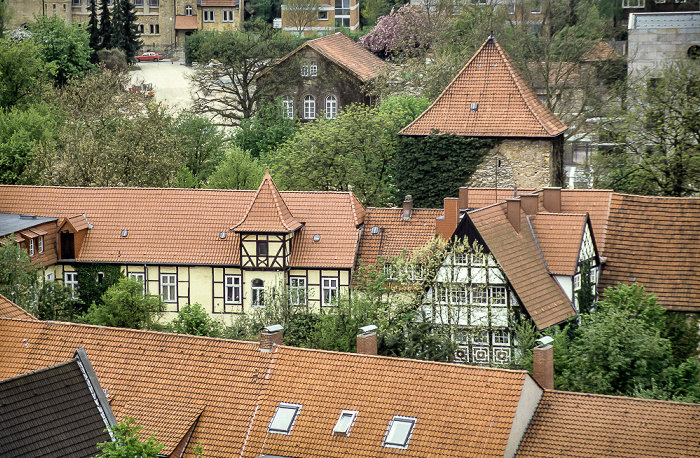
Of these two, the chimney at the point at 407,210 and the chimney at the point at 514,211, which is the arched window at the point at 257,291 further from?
the chimney at the point at 514,211

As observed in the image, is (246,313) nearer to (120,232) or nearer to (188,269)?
(188,269)

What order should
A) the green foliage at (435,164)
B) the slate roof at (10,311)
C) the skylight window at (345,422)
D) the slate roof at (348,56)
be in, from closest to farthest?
the skylight window at (345,422), the slate roof at (10,311), the green foliage at (435,164), the slate roof at (348,56)

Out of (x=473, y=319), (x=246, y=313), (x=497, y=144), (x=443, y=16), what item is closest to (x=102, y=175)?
(x=246, y=313)

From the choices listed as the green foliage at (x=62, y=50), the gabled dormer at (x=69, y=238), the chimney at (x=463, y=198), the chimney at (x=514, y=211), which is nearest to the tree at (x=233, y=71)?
the green foliage at (x=62, y=50)

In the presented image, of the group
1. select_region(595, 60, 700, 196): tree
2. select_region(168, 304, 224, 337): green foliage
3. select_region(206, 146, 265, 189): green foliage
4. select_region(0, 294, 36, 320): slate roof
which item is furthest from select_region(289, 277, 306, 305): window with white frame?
select_region(595, 60, 700, 196): tree

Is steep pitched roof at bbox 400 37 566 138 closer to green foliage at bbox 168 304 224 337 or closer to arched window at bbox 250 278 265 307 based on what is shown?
arched window at bbox 250 278 265 307

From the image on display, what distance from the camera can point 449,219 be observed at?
Result: 4206 cm

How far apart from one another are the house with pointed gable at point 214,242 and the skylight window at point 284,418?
511 inches

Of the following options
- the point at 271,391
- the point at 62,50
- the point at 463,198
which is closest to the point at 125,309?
the point at 271,391

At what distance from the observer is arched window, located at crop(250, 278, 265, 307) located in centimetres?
4344

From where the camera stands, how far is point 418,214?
1748 inches

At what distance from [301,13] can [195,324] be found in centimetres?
6205

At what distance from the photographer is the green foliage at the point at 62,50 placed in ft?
257

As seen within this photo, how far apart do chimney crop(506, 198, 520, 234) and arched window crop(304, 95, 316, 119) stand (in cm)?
3123
